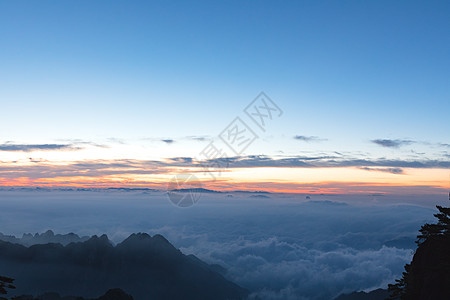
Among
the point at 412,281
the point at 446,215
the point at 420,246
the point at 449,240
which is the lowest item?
the point at 412,281

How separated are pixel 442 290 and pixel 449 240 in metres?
5.61

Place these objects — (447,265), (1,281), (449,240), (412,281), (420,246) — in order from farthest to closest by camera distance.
A: (420,246) → (412,281) → (449,240) → (447,265) → (1,281)

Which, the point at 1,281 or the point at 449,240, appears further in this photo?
the point at 449,240

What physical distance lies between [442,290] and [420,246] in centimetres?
1282

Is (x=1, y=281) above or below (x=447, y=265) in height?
above

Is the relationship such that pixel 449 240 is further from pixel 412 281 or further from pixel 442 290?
pixel 412 281

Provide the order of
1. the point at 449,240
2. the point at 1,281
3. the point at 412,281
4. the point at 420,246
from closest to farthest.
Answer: the point at 1,281, the point at 449,240, the point at 412,281, the point at 420,246

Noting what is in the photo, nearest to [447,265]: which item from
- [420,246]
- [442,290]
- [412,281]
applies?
[442,290]

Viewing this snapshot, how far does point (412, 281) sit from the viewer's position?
42.8 metres

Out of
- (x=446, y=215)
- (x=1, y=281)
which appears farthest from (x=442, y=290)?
(x=1, y=281)

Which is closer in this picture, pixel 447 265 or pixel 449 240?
Answer: pixel 447 265

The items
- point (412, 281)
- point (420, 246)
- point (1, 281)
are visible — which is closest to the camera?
point (1, 281)

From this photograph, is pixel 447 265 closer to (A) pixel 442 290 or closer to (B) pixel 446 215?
(A) pixel 442 290

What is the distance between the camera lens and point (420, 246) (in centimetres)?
4625
